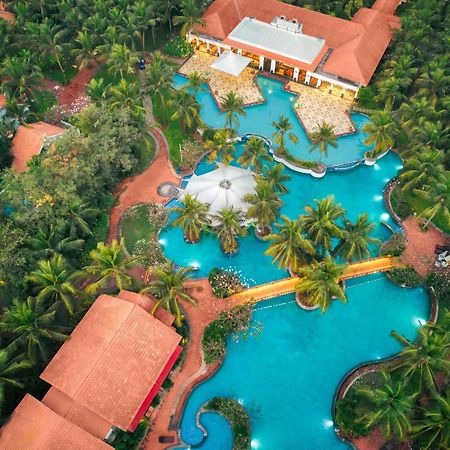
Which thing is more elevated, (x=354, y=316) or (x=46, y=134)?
(x=46, y=134)

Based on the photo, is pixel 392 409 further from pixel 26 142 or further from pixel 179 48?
pixel 179 48

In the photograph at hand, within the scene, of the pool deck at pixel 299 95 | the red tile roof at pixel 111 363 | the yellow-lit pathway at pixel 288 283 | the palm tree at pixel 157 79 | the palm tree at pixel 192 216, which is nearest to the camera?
the red tile roof at pixel 111 363

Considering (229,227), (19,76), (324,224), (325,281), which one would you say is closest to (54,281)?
(229,227)

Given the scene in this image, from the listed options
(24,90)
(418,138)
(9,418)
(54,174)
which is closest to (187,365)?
(9,418)

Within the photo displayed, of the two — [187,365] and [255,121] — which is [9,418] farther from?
[255,121]

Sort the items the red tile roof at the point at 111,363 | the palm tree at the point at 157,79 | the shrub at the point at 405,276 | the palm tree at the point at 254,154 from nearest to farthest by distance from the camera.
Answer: the red tile roof at the point at 111,363 < the shrub at the point at 405,276 < the palm tree at the point at 254,154 < the palm tree at the point at 157,79

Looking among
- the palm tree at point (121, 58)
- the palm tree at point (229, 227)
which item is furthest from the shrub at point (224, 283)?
the palm tree at point (121, 58)

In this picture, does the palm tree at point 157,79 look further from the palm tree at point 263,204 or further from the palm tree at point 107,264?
the palm tree at point 107,264
